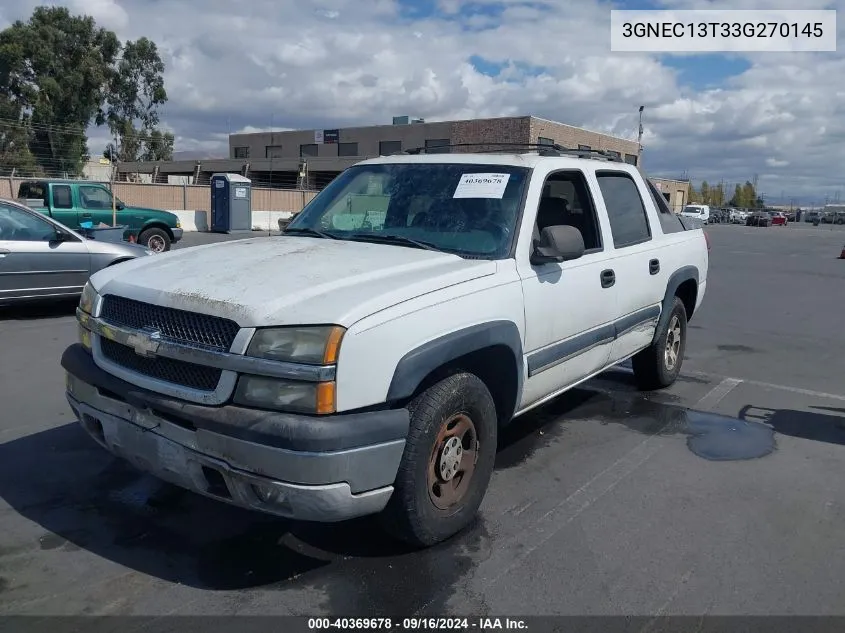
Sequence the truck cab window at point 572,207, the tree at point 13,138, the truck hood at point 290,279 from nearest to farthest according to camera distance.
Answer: the truck hood at point 290,279 < the truck cab window at point 572,207 < the tree at point 13,138

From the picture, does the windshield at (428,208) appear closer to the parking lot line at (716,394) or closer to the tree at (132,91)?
the parking lot line at (716,394)

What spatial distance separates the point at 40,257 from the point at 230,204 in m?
20.0

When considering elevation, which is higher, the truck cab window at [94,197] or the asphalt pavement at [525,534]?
the truck cab window at [94,197]

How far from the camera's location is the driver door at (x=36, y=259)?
8.84m

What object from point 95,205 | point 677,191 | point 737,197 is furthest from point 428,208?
point 737,197

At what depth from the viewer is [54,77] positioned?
150 ft

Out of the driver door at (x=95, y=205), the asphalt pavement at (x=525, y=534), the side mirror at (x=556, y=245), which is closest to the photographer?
the asphalt pavement at (x=525, y=534)

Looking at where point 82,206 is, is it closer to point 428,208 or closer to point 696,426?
point 428,208

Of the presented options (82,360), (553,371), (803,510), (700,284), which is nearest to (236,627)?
(82,360)

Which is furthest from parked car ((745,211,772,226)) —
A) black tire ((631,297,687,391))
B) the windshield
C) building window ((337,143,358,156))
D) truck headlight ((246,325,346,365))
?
truck headlight ((246,325,346,365))

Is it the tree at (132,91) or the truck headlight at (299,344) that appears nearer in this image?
the truck headlight at (299,344)

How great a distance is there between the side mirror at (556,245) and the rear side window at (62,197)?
598 inches

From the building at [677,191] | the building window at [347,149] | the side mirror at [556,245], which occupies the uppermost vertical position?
the building window at [347,149]

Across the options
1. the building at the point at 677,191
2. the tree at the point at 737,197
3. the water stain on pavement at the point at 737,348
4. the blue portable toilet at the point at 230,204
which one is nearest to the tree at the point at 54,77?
the blue portable toilet at the point at 230,204
